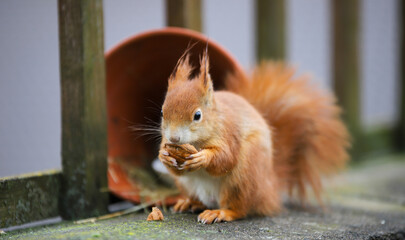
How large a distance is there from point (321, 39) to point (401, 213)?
205 cm

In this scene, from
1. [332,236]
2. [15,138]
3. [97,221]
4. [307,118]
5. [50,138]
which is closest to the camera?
[332,236]

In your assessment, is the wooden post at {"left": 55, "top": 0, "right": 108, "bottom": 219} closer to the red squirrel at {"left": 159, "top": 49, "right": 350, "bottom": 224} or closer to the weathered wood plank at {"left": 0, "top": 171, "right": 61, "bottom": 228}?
the weathered wood plank at {"left": 0, "top": 171, "right": 61, "bottom": 228}

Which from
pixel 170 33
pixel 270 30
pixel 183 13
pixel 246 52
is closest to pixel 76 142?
pixel 170 33

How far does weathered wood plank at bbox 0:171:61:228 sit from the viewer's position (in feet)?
5.39

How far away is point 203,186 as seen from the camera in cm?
171

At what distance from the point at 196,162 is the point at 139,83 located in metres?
0.74

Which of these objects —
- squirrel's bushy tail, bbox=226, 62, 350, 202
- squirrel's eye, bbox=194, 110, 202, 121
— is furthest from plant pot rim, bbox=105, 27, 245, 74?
squirrel's eye, bbox=194, 110, 202, 121

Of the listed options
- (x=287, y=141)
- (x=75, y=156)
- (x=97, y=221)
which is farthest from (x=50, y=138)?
(x=287, y=141)

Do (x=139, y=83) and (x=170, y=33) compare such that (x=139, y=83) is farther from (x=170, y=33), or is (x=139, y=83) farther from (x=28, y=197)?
(x=28, y=197)

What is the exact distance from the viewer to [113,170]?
2131 mm

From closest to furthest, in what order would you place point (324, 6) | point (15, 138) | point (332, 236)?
point (332, 236)
point (15, 138)
point (324, 6)

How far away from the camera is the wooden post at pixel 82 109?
1.76 meters

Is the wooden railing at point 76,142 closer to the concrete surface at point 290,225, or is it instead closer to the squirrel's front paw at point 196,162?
the concrete surface at point 290,225

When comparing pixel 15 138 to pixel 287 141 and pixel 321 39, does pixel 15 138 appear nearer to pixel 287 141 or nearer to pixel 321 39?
pixel 287 141
